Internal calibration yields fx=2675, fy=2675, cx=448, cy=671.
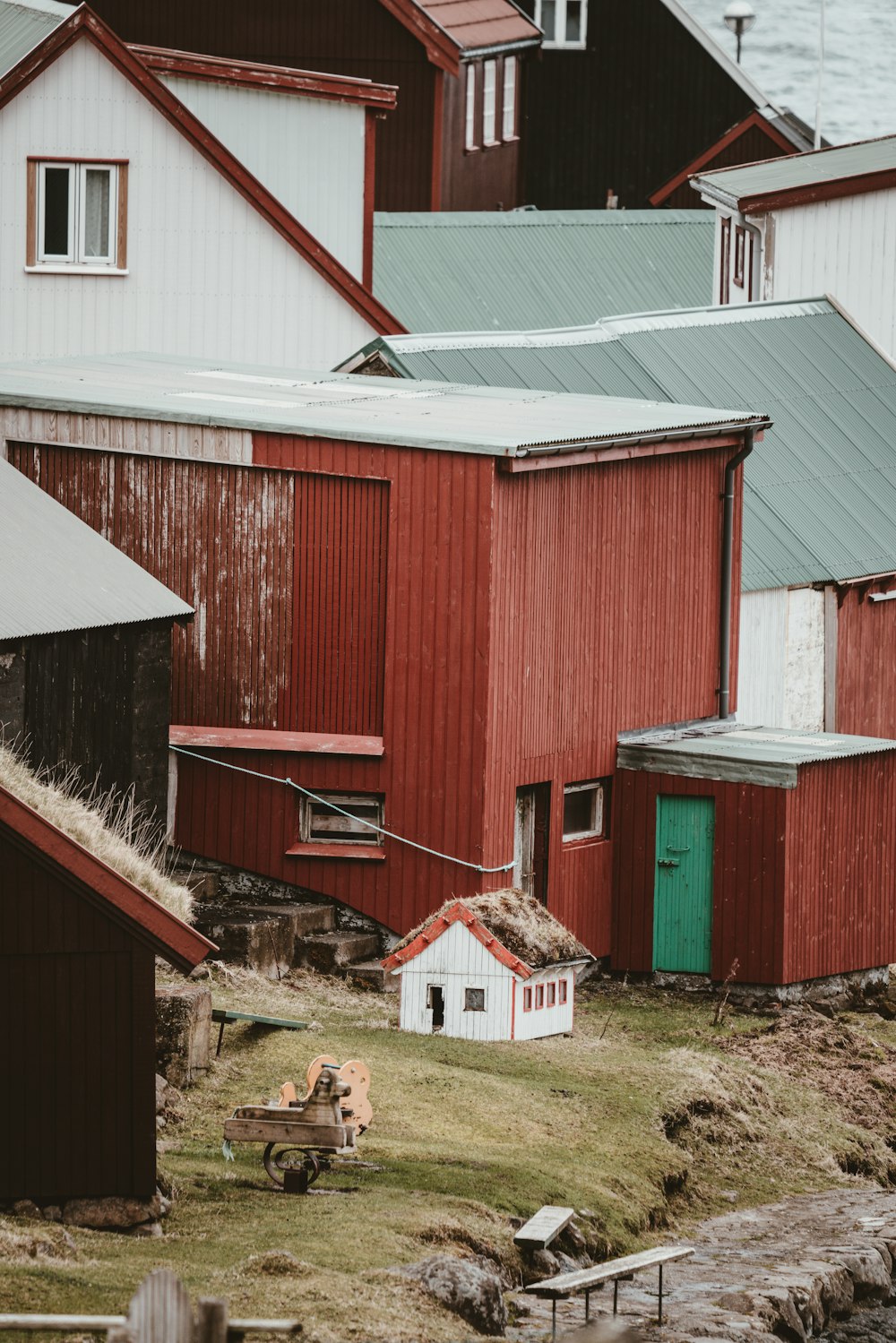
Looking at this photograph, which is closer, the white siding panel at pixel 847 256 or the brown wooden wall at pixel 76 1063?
the brown wooden wall at pixel 76 1063

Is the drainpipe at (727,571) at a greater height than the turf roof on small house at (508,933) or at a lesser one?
greater

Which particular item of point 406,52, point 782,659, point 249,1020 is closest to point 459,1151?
point 249,1020

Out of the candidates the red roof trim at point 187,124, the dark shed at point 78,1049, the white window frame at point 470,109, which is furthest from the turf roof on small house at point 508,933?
the white window frame at point 470,109

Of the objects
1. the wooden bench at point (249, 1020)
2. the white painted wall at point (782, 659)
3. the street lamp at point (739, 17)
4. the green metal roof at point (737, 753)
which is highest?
the street lamp at point (739, 17)

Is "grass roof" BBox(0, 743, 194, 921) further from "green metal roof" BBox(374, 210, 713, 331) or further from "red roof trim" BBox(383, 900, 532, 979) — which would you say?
"green metal roof" BBox(374, 210, 713, 331)

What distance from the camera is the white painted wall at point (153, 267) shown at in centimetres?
3195

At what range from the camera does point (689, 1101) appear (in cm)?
1975

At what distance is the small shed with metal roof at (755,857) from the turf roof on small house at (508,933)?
246 centimetres

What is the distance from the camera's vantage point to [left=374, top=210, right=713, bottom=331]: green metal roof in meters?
41.4

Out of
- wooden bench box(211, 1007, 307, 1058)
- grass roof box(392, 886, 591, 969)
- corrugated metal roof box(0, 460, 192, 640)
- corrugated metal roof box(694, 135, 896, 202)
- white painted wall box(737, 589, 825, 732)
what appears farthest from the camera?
corrugated metal roof box(694, 135, 896, 202)

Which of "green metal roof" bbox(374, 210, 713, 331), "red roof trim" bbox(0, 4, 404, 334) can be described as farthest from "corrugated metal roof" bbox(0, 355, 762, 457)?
"green metal roof" bbox(374, 210, 713, 331)

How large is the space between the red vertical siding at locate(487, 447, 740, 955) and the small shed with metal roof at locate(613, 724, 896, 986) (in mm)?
402

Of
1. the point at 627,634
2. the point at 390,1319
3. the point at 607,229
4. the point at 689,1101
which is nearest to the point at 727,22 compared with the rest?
the point at 607,229

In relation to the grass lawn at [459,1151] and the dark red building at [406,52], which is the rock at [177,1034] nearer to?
the grass lawn at [459,1151]
